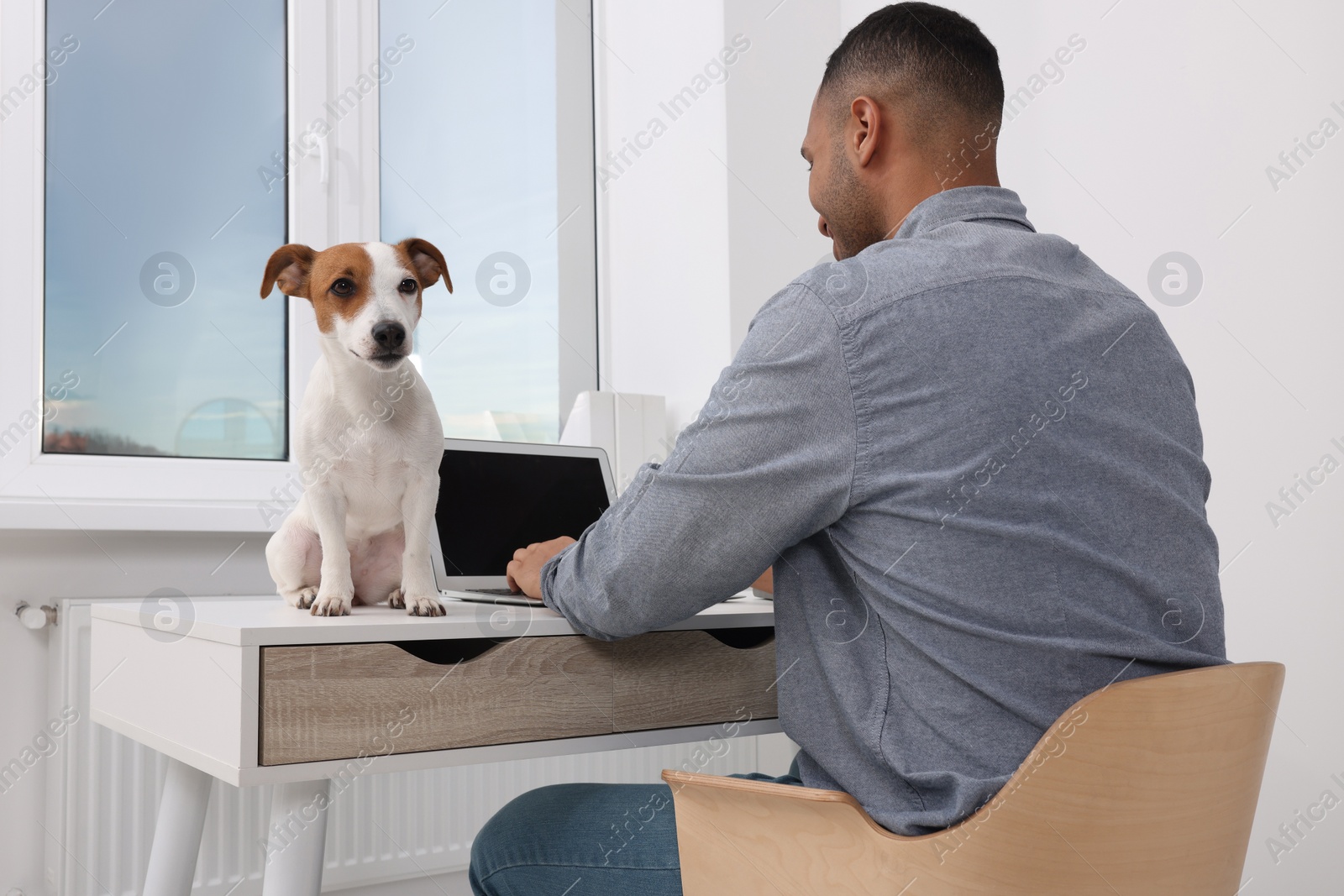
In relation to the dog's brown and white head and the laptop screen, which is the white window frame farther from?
the dog's brown and white head

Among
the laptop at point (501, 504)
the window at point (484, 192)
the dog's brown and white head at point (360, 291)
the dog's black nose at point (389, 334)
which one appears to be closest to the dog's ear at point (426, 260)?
the dog's brown and white head at point (360, 291)

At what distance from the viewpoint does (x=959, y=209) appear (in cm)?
88

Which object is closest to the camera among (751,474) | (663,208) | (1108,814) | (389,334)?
(1108,814)

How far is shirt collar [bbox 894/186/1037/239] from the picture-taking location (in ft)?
2.89

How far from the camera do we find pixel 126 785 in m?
1.64

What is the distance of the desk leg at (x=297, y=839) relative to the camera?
2.99 feet

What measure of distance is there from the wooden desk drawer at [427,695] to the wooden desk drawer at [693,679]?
0.10ft

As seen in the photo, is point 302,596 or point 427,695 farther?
point 302,596

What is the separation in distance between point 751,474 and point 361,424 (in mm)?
513

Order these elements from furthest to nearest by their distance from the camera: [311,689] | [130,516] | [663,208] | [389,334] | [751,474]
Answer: [663,208] < [130,516] < [389,334] < [311,689] < [751,474]

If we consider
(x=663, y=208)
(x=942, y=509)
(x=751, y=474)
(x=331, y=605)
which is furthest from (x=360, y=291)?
(x=663, y=208)

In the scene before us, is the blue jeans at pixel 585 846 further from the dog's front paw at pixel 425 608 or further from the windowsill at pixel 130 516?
the windowsill at pixel 130 516

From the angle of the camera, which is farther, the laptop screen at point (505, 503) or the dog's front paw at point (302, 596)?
the laptop screen at point (505, 503)

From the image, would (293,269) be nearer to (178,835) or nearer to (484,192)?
(178,835)
